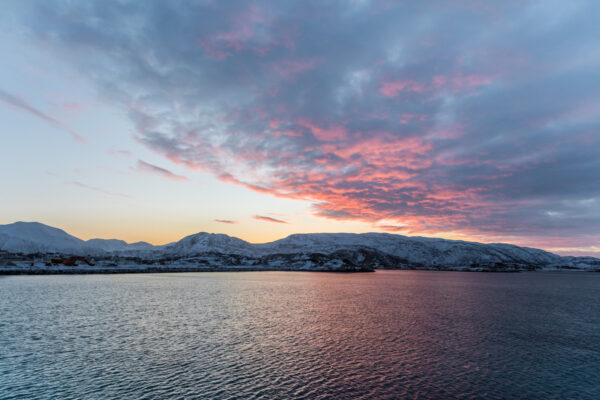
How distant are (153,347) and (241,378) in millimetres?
15648

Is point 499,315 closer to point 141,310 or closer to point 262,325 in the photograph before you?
point 262,325

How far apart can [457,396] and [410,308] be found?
51980mm

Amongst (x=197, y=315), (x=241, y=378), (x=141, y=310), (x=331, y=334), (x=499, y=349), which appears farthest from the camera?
(x=141, y=310)

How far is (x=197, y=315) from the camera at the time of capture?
201 feet

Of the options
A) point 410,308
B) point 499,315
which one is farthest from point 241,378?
point 499,315

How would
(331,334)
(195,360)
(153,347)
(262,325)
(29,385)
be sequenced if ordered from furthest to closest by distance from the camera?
(262,325)
(331,334)
(153,347)
(195,360)
(29,385)

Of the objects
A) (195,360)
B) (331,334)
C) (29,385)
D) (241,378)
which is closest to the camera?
(29,385)

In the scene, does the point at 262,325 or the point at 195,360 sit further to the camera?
the point at 262,325

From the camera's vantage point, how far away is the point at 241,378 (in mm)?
29281

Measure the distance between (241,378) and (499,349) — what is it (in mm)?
34296

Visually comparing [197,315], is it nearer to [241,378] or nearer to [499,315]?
[241,378]

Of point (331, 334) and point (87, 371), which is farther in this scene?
point (331, 334)

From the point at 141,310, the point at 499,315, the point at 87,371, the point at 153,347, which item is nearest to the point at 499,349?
the point at 499,315

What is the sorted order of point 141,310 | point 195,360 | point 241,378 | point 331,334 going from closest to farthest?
point 241,378, point 195,360, point 331,334, point 141,310
